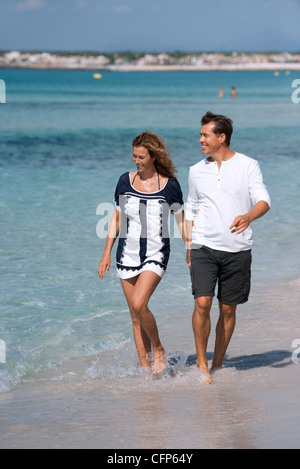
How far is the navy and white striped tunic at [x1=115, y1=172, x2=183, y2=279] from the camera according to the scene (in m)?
5.45

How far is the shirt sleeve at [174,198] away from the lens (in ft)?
18.0

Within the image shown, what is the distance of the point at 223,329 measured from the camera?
572 cm

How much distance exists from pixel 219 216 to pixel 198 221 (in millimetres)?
193

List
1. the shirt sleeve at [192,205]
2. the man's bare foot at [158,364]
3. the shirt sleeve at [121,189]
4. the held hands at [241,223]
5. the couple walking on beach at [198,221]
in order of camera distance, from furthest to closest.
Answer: the man's bare foot at [158,364] < the shirt sleeve at [121,189] < the shirt sleeve at [192,205] < the couple walking on beach at [198,221] < the held hands at [241,223]

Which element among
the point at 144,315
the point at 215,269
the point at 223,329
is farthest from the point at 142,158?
the point at 223,329

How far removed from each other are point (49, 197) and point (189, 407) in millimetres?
11021

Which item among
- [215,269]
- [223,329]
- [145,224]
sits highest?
[145,224]

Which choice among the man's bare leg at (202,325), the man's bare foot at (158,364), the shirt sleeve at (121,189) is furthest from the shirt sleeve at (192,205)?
the man's bare foot at (158,364)

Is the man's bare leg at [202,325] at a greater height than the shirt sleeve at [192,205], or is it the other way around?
the shirt sleeve at [192,205]

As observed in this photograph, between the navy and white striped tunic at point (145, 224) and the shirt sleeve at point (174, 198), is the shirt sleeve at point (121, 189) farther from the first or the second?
the shirt sleeve at point (174, 198)

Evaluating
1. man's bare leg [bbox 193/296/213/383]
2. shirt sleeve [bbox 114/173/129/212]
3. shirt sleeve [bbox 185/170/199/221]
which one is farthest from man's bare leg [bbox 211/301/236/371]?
shirt sleeve [bbox 114/173/129/212]

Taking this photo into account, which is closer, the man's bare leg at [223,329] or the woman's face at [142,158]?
the woman's face at [142,158]

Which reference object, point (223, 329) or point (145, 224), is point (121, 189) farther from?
point (223, 329)

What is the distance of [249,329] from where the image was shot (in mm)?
7152
